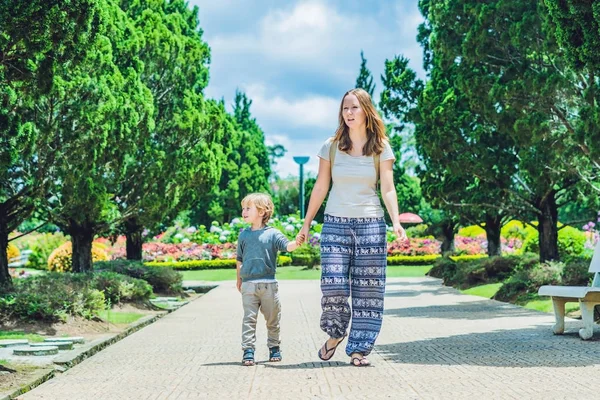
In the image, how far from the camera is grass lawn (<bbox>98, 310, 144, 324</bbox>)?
13.4 m

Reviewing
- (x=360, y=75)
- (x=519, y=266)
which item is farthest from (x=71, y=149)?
(x=360, y=75)

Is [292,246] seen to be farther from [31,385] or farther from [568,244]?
[568,244]

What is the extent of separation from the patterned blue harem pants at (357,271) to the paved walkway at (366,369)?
1.30 feet

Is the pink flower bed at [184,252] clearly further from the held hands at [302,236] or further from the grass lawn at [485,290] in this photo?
the held hands at [302,236]

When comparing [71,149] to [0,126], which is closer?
[0,126]

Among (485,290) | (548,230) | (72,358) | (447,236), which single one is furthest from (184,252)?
(72,358)

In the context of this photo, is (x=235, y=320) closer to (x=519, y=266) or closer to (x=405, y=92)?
(x=519, y=266)

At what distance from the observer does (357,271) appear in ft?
23.4

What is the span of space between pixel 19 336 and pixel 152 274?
1049 cm

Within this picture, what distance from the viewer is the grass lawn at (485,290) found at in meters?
19.6

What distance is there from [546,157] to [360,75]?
42.3 meters

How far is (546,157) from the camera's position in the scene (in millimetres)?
18359

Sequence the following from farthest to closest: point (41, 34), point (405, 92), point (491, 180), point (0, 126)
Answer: point (405, 92) < point (491, 180) < point (0, 126) < point (41, 34)

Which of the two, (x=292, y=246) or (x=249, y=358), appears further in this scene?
(x=249, y=358)
